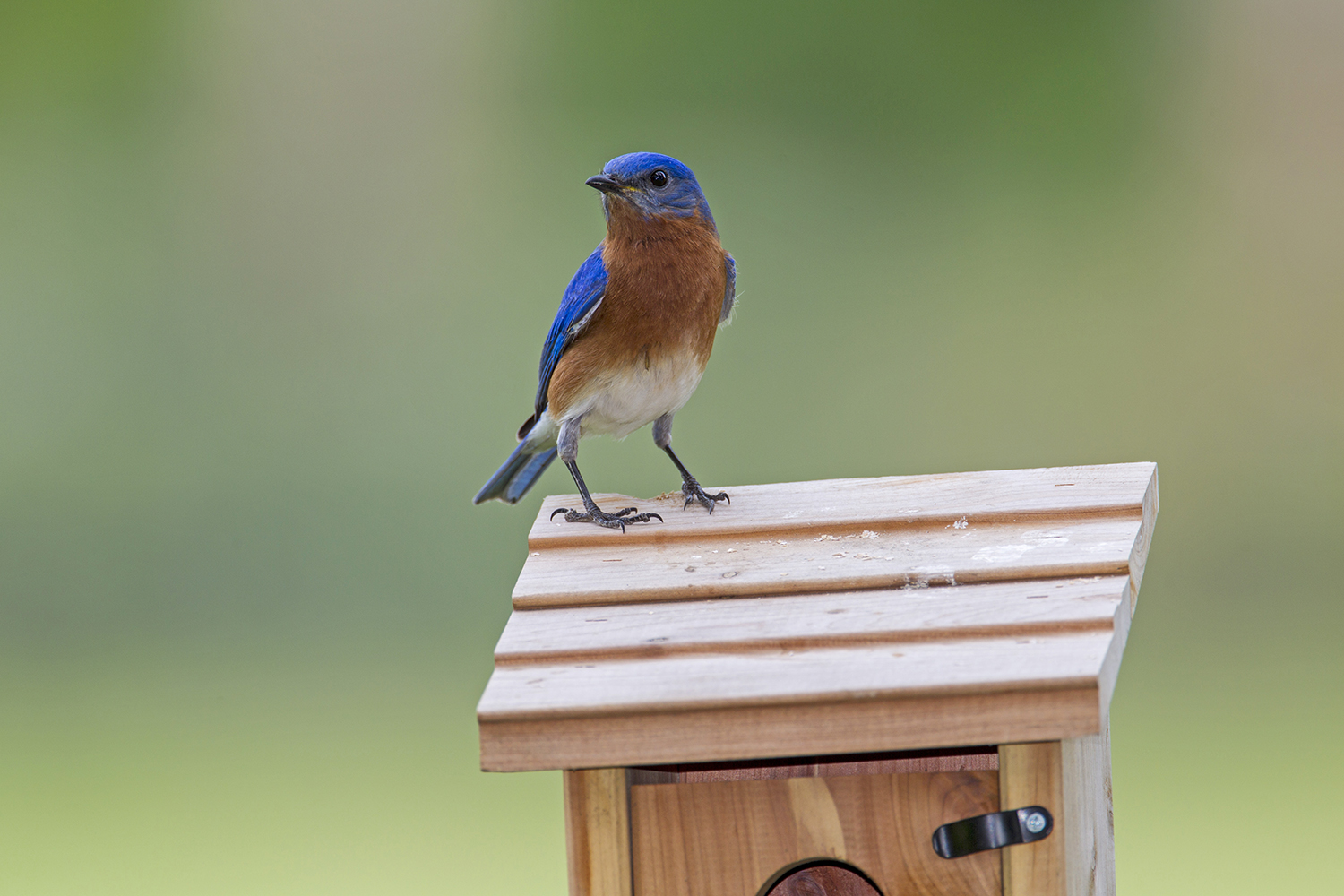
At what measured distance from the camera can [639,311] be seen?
8.56 feet

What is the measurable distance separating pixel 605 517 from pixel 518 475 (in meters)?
0.69

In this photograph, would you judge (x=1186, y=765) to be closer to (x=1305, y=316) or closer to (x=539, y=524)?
(x=1305, y=316)

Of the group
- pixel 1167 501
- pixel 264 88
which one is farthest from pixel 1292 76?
pixel 264 88

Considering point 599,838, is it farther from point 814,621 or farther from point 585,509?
point 585,509

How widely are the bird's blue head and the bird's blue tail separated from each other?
2.18 ft

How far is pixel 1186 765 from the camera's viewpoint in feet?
16.4

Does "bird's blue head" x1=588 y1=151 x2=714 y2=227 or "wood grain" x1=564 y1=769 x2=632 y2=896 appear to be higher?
"bird's blue head" x1=588 y1=151 x2=714 y2=227

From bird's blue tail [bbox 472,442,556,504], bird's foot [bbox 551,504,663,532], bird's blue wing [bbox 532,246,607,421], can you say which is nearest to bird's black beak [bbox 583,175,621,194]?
bird's blue wing [bbox 532,246,607,421]

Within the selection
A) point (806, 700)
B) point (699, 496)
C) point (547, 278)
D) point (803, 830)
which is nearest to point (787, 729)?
point (806, 700)

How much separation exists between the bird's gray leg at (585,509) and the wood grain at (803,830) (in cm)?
57

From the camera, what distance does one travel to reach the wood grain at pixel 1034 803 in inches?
70.1

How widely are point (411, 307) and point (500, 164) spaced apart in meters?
0.77

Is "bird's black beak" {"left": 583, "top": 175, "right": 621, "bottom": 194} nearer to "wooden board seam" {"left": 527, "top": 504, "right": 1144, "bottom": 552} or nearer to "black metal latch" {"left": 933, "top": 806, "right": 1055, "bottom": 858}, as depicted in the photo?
"wooden board seam" {"left": 527, "top": 504, "right": 1144, "bottom": 552}

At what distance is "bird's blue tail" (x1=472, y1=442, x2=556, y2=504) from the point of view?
3.05m
